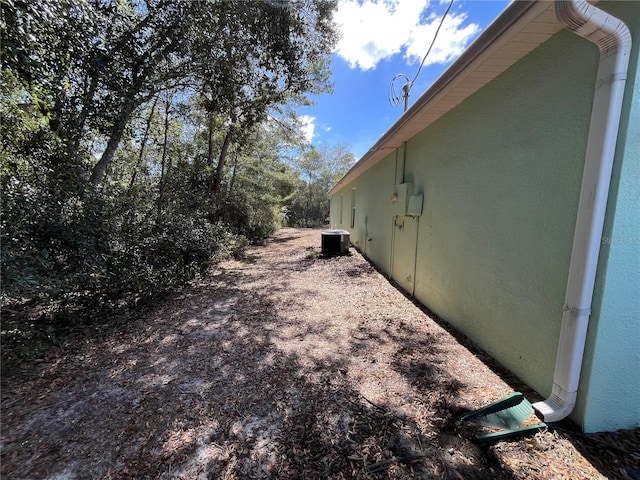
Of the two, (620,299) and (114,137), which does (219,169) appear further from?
(620,299)

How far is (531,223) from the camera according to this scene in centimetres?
220

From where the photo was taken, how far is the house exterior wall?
1.67m

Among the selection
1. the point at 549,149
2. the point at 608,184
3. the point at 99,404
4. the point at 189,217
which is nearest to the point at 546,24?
the point at 549,149

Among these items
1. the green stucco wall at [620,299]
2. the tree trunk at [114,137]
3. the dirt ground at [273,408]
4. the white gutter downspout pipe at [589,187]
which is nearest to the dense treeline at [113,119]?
the tree trunk at [114,137]

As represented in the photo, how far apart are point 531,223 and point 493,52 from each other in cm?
140

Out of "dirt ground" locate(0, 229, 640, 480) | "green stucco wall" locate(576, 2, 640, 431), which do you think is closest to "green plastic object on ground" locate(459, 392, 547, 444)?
"dirt ground" locate(0, 229, 640, 480)

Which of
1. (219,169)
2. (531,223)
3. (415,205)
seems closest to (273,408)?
(531,223)

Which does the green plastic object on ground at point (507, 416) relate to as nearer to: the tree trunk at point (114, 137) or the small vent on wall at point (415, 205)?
the small vent on wall at point (415, 205)

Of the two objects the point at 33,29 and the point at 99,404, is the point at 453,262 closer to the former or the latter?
the point at 99,404

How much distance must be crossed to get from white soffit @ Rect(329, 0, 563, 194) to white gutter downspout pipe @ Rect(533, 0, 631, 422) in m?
0.24

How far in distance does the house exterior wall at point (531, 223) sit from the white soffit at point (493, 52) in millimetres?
97

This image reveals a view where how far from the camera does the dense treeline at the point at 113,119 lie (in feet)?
8.82

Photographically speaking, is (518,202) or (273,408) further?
(518,202)

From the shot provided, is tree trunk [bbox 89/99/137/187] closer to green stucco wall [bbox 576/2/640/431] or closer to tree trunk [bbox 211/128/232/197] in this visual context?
tree trunk [bbox 211/128/232/197]
